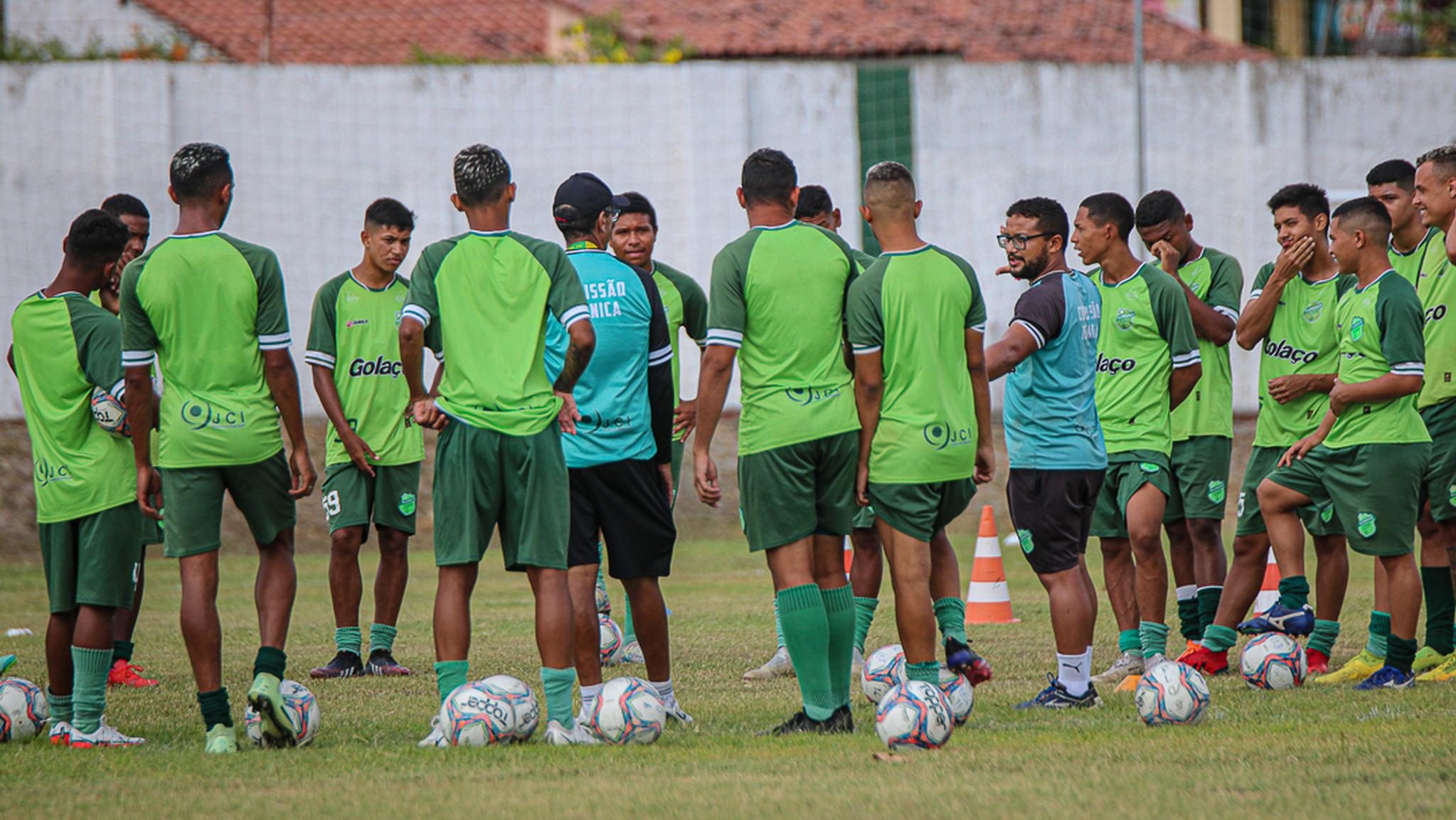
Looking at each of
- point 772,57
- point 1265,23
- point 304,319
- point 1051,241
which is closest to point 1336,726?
point 1051,241

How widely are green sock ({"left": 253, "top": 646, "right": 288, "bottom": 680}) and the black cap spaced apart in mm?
2273

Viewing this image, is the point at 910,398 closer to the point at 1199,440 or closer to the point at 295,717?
the point at 295,717

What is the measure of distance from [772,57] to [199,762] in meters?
22.8

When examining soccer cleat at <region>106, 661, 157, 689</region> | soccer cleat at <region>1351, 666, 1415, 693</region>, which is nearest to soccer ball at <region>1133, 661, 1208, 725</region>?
soccer cleat at <region>1351, 666, 1415, 693</region>

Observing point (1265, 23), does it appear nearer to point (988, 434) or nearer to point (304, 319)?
point (304, 319)

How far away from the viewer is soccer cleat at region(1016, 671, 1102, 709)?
284 inches

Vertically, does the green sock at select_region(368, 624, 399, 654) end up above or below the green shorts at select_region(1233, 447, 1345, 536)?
below

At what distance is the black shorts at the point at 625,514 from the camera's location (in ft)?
22.8

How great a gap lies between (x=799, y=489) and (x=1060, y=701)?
5.54 feet

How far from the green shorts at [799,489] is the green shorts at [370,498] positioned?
11.5 feet

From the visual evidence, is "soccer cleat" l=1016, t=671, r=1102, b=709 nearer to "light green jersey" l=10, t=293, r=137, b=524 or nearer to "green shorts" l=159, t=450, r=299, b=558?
"green shorts" l=159, t=450, r=299, b=558

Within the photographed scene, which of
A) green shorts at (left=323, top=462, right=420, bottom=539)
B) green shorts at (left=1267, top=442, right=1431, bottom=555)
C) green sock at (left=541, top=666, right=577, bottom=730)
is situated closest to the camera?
green sock at (left=541, top=666, right=577, bottom=730)

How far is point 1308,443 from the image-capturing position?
26.8 ft

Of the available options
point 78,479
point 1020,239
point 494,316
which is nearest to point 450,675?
point 494,316
